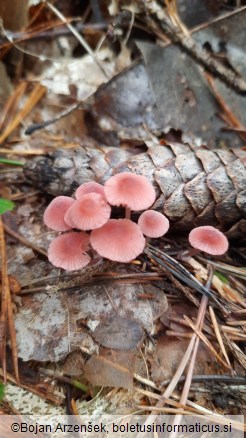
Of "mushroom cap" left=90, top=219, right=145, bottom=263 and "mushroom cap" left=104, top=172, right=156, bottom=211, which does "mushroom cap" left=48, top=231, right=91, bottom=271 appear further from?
"mushroom cap" left=104, top=172, right=156, bottom=211

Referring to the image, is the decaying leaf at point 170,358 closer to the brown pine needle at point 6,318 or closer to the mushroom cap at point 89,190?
the brown pine needle at point 6,318

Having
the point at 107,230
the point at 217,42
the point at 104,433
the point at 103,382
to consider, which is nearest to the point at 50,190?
the point at 107,230

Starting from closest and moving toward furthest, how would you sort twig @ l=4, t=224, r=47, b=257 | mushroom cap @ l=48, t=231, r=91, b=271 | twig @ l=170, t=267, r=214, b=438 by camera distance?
twig @ l=170, t=267, r=214, b=438
mushroom cap @ l=48, t=231, r=91, b=271
twig @ l=4, t=224, r=47, b=257

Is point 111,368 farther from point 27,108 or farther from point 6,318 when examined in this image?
point 27,108

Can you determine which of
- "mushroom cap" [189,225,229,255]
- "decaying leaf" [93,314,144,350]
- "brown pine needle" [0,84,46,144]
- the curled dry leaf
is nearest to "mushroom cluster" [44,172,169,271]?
"mushroom cap" [189,225,229,255]

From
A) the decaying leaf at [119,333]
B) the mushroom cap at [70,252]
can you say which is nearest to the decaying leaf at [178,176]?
the mushroom cap at [70,252]

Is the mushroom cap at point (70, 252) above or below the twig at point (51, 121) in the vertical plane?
below
